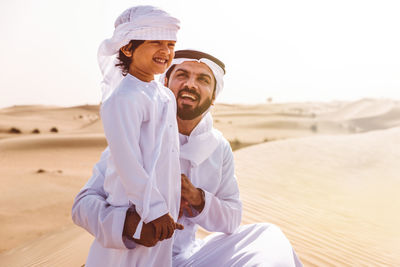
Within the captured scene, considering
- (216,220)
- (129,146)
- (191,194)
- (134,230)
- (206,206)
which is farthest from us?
(216,220)

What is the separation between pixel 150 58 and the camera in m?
1.90

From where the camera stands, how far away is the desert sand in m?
4.58

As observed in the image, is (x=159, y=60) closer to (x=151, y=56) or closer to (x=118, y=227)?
(x=151, y=56)

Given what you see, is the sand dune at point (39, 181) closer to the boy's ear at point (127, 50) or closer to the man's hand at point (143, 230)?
the man's hand at point (143, 230)

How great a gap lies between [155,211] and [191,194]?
561mm

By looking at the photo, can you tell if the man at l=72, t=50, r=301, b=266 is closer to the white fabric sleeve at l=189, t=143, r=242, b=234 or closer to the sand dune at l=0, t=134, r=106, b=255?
the white fabric sleeve at l=189, t=143, r=242, b=234

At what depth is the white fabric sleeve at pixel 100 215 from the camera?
1856 mm

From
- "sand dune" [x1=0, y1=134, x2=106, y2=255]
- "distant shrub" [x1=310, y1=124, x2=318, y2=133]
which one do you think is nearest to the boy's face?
"sand dune" [x1=0, y1=134, x2=106, y2=255]

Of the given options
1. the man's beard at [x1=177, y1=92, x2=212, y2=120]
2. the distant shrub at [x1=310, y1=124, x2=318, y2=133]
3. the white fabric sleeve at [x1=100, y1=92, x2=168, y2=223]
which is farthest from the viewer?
the distant shrub at [x1=310, y1=124, x2=318, y2=133]

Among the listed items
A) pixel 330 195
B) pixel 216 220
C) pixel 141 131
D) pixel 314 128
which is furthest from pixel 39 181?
pixel 314 128

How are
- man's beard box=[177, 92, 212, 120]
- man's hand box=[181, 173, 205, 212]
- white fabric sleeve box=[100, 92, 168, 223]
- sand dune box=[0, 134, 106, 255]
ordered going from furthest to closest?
sand dune box=[0, 134, 106, 255], man's beard box=[177, 92, 212, 120], man's hand box=[181, 173, 205, 212], white fabric sleeve box=[100, 92, 168, 223]

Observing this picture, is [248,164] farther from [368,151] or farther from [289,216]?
[368,151]

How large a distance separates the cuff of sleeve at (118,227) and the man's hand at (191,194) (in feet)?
1.58

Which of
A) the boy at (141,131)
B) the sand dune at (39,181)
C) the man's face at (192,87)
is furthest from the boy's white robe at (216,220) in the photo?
A: the sand dune at (39,181)
